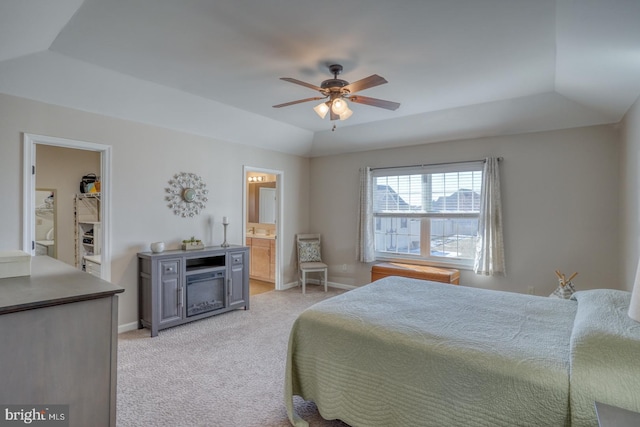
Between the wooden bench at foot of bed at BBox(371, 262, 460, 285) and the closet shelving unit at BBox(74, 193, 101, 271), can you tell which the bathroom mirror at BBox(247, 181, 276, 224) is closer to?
the closet shelving unit at BBox(74, 193, 101, 271)

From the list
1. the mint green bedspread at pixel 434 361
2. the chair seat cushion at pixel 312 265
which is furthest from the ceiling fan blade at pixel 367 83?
the chair seat cushion at pixel 312 265

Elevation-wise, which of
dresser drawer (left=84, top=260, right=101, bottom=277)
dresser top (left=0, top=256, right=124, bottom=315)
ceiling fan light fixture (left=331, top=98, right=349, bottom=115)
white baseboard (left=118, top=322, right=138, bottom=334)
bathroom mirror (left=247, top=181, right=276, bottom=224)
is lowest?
white baseboard (left=118, top=322, right=138, bottom=334)

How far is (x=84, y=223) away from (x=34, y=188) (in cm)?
287

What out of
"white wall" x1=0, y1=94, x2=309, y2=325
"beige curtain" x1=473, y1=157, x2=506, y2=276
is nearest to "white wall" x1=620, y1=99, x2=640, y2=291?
"beige curtain" x1=473, y1=157, x2=506, y2=276

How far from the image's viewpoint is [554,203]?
410cm

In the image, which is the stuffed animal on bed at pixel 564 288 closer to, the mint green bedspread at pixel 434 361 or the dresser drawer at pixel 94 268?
the mint green bedspread at pixel 434 361

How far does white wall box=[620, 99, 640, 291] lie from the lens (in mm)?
2959

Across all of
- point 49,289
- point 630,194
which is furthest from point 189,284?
point 630,194

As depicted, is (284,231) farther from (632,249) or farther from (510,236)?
(632,249)

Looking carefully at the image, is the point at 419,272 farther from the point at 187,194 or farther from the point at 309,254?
the point at 187,194

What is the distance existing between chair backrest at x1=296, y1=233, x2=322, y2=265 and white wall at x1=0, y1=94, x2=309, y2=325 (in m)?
1.24

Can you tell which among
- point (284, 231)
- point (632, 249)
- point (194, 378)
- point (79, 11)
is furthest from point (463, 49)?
point (284, 231)

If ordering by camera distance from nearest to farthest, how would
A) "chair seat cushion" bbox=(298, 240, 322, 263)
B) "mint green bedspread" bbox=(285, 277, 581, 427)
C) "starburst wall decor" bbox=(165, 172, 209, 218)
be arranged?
"mint green bedspread" bbox=(285, 277, 581, 427)
"starburst wall decor" bbox=(165, 172, 209, 218)
"chair seat cushion" bbox=(298, 240, 322, 263)

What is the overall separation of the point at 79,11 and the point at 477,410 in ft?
10.9
